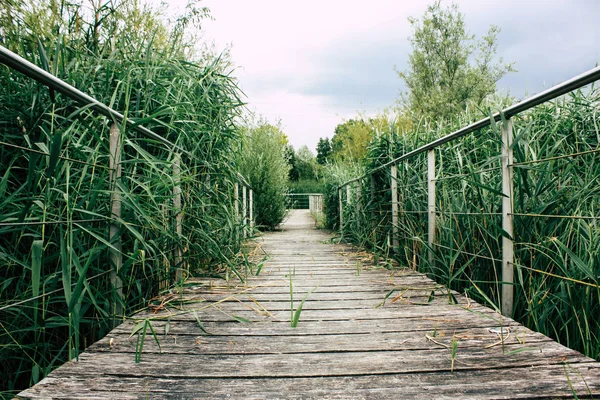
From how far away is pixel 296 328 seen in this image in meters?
1.37

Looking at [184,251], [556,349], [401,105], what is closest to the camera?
[556,349]

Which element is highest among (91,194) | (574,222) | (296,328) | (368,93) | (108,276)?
(368,93)

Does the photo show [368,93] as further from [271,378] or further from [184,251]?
[271,378]

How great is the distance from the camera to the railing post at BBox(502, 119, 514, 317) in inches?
A: 55.0

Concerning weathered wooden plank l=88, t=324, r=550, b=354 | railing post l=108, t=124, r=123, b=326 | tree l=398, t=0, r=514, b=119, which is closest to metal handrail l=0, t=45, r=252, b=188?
railing post l=108, t=124, r=123, b=326

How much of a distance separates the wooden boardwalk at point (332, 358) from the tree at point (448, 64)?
14613mm

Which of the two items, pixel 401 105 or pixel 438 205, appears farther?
pixel 401 105

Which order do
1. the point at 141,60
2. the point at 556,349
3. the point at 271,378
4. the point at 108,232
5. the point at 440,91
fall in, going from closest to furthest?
the point at 271,378 → the point at 556,349 → the point at 108,232 → the point at 141,60 → the point at 440,91

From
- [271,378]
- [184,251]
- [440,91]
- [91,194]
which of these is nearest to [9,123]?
[91,194]

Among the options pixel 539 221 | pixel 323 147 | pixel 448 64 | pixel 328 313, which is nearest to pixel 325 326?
pixel 328 313

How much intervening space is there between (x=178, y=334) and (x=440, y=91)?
1617cm

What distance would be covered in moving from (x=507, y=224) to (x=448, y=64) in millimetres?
16023

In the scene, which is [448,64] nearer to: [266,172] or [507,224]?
[266,172]

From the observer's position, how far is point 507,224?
4.63ft
